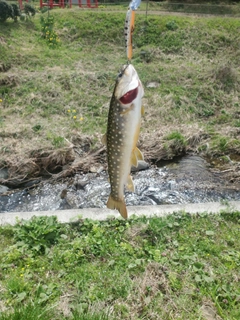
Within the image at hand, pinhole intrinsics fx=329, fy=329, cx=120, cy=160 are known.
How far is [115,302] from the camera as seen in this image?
3402 millimetres

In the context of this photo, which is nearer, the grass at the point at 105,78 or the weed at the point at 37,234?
the weed at the point at 37,234

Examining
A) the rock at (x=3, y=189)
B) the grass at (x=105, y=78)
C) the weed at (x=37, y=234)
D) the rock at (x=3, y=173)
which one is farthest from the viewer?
the grass at (x=105, y=78)

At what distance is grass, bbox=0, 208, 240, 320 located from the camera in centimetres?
333

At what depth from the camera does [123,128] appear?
2166 millimetres

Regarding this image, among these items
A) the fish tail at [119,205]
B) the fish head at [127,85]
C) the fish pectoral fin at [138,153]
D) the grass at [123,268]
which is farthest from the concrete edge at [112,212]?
the fish head at [127,85]

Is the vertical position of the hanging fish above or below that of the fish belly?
above

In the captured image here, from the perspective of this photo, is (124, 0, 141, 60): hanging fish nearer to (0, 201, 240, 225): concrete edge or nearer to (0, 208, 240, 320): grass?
(0, 208, 240, 320): grass

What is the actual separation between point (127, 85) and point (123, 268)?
2.54 meters

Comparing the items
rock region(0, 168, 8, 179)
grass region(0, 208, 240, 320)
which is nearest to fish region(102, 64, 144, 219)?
grass region(0, 208, 240, 320)

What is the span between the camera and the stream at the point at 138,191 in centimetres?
627

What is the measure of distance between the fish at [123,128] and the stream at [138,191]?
3758 millimetres

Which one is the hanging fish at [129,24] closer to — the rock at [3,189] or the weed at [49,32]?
the rock at [3,189]

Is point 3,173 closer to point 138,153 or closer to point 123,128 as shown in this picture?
point 138,153

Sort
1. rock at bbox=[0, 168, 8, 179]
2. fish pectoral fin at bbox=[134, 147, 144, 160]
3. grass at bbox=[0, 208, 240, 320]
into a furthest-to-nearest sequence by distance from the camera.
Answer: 1. rock at bbox=[0, 168, 8, 179]
2. grass at bbox=[0, 208, 240, 320]
3. fish pectoral fin at bbox=[134, 147, 144, 160]
